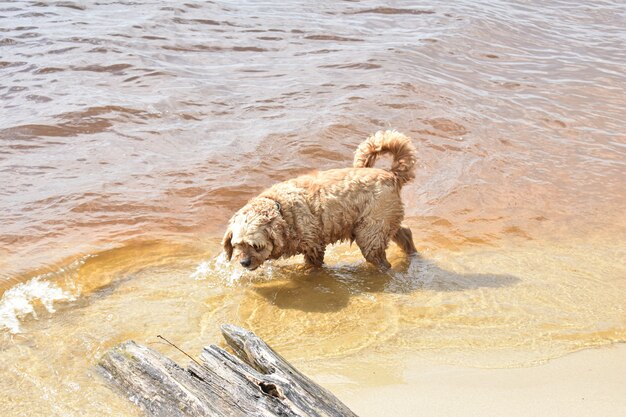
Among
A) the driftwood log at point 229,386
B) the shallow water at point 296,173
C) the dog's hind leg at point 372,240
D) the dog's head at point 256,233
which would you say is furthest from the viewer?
the dog's hind leg at point 372,240

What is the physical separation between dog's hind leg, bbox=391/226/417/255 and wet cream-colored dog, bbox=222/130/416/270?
425 mm

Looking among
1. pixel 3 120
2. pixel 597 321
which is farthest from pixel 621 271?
pixel 3 120

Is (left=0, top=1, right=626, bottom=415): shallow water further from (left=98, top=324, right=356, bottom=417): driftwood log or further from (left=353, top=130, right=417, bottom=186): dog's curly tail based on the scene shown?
(left=353, top=130, right=417, bottom=186): dog's curly tail

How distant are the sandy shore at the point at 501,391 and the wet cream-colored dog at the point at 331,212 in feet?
5.98

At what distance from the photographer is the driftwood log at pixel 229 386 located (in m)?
4.23

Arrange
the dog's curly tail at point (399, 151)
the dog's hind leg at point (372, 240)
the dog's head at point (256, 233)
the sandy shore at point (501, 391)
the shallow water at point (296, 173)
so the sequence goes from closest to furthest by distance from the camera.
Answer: the sandy shore at point (501, 391), the shallow water at point (296, 173), the dog's head at point (256, 233), the dog's hind leg at point (372, 240), the dog's curly tail at point (399, 151)

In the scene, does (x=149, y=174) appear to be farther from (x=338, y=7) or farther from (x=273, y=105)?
(x=338, y=7)

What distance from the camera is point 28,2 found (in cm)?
1677

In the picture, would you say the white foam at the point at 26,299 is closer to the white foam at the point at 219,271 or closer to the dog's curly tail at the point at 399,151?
the white foam at the point at 219,271

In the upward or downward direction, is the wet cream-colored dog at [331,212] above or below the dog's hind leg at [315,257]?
above

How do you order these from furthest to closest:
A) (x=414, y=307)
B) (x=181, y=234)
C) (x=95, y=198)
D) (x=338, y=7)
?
(x=338, y=7) < (x=95, y=198) < (x=181, y=234) < (x=414, y=307)

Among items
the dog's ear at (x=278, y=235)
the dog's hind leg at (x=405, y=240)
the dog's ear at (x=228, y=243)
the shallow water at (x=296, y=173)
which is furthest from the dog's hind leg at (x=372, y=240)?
the dog's ear at (x=228, y=243)

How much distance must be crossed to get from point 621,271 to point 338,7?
11819 millimetres

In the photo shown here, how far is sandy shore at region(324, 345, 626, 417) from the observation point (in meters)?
5.10
